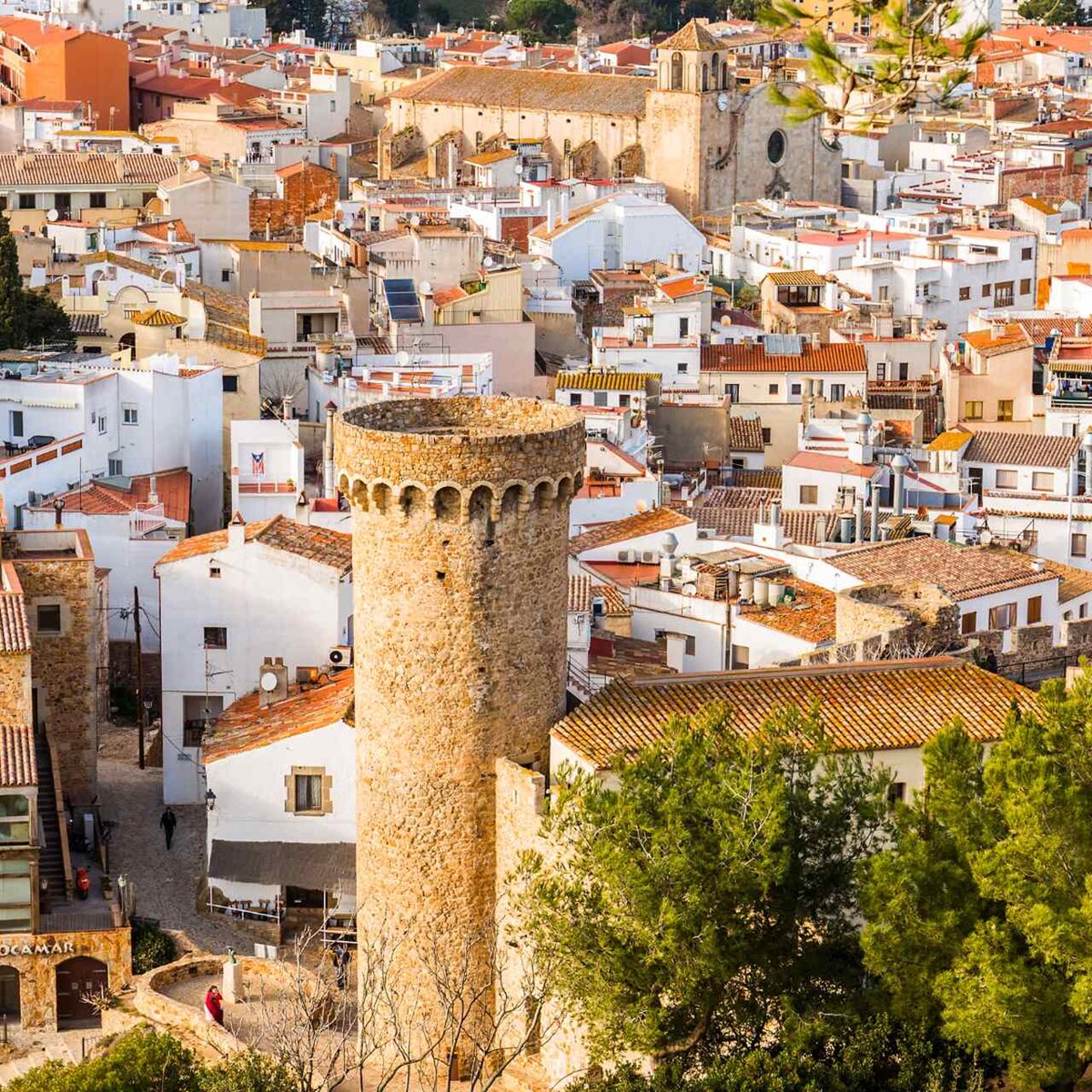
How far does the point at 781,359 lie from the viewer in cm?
5869

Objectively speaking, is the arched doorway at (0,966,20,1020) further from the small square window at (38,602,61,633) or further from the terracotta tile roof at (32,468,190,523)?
the terracotta tile roof at (32,468,190,523)

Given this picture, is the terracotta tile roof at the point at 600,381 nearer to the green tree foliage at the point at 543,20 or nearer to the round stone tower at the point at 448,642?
the round stone tower at the point at 448,642

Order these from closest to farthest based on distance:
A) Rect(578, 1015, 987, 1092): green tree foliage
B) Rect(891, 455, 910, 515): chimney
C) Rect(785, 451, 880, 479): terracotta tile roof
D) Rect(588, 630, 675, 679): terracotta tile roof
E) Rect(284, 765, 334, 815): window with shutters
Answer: Rect(578, 1015, 987, 1092): green tree foliage < Rect(284, 765, 334, 815): window with shutters < Rect(588, 630, 675, 679): terracotta tile roof < Rect(891, 455, 910, 515): chimney < Rect(785, 451, 880, 479): terracotta tile roof

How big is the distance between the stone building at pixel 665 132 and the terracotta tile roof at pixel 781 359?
29.2 meters

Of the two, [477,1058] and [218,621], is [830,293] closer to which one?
[218,621]

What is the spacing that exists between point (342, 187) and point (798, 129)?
46.9 ft

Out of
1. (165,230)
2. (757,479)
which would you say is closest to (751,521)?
(757,479)

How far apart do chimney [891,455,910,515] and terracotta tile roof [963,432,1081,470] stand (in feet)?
8.89

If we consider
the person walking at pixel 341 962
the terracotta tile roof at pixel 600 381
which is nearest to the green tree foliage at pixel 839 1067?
the person walking at pixel 341 962

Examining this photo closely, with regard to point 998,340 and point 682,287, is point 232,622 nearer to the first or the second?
point 998,340

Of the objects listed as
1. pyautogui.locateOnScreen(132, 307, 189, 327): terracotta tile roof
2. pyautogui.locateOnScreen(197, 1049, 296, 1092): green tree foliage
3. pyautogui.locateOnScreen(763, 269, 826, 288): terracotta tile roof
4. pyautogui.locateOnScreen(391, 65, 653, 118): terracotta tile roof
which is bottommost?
pyautogui.locateOnScreen(197, 1049, 296, 1092): green tree foliage

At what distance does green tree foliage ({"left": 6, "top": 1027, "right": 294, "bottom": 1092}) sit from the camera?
2667cm

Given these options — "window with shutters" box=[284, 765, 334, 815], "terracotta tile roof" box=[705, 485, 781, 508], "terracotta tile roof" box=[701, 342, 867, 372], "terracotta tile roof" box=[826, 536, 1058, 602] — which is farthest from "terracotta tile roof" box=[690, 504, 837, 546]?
"window with shutters" box=[284, 765, 334, 815]

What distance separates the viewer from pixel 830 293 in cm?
6675
